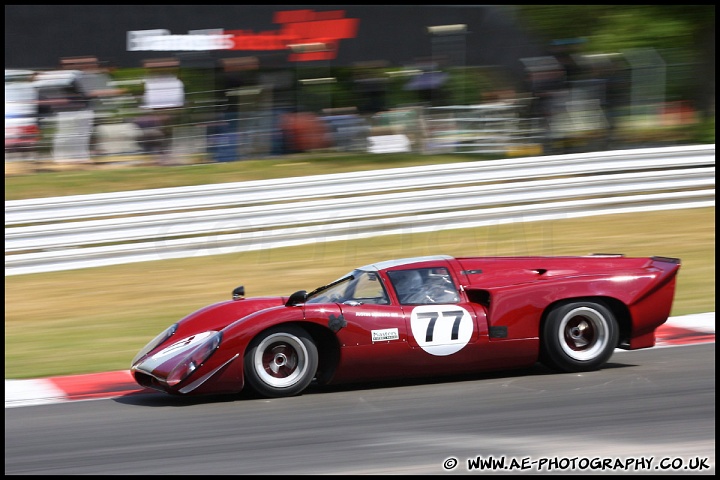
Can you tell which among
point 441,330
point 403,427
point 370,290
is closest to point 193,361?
point 370,290

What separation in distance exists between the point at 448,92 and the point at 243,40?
3169mm

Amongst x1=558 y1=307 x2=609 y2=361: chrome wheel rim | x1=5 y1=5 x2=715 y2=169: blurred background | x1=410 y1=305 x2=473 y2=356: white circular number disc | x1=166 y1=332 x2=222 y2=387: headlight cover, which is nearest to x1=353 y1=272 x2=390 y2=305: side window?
x1=410 y1=305 x2=473 y2=356: white circular number disc

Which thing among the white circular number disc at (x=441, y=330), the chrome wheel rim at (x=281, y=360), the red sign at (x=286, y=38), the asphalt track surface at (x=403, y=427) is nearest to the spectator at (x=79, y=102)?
the red sign at (x=286, y=38)

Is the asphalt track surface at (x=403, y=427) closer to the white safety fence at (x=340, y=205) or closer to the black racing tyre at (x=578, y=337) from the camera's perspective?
the black racing tyre at (x=578, y=337)

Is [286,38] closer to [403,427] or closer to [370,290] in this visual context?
[370,290]

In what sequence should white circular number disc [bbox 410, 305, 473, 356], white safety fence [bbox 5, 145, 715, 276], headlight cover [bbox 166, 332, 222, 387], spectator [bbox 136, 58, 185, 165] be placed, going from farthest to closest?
spectator [bbox 136, 58, 185, 165] < white safety fence [bbox 5, 145, 715, 276] < white circular number disc [bbox 410, 305, 473, 356] < headlight cover [bbox 166, 332, 222, 387]

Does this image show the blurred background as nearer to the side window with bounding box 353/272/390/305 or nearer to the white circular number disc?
the side window with bounding box 353/272/390/305

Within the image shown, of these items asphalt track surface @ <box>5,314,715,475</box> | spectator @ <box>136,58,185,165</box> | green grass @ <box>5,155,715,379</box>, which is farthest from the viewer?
spectator @ <box>136,58,185,165</box>

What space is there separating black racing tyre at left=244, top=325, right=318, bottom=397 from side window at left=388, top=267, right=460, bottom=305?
0.73m

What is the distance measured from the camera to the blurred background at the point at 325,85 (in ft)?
42.5

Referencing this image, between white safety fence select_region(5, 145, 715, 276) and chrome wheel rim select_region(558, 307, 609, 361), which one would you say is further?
white safety fence select_region(5, 145, 715, 276)

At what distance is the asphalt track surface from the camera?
474 centimetres

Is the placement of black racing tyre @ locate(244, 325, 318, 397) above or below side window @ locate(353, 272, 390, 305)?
below

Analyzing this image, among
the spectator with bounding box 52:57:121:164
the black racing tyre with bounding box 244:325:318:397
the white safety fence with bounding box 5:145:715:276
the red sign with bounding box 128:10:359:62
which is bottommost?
the black racing tyre with bounding box 244:325:318:397
